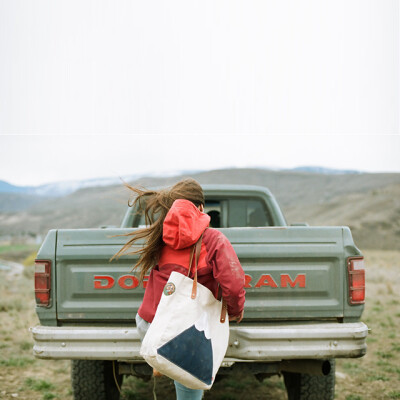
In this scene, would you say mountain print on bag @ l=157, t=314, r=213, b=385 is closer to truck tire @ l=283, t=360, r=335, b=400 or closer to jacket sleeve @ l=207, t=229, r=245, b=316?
jacket sleeve @ l=207, t=229, r=245, b=316

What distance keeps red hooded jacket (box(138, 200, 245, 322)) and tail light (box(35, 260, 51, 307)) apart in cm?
96

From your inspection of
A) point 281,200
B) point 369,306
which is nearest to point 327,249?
point 369,306

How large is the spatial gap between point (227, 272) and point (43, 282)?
147cm

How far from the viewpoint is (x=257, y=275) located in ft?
10.6

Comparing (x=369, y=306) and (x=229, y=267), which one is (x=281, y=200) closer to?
(x=369, y=306)

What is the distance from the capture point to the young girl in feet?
7.93

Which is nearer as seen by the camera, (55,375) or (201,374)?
(201,374)

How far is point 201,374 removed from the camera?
2344 millimetres

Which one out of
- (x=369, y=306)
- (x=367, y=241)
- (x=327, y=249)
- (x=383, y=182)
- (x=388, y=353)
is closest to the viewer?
(x=327, y=249)

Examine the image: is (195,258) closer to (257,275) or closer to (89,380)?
(257,275)

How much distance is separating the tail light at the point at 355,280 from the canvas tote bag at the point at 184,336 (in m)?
1.22

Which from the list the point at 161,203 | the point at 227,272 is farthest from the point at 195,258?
the point at 161,203

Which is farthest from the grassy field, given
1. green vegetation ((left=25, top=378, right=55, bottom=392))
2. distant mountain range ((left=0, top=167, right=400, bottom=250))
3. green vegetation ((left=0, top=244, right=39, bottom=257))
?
green vegetation ((left=0, top=244, right=39, bottom=257))

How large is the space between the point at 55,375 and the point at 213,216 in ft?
7.72
